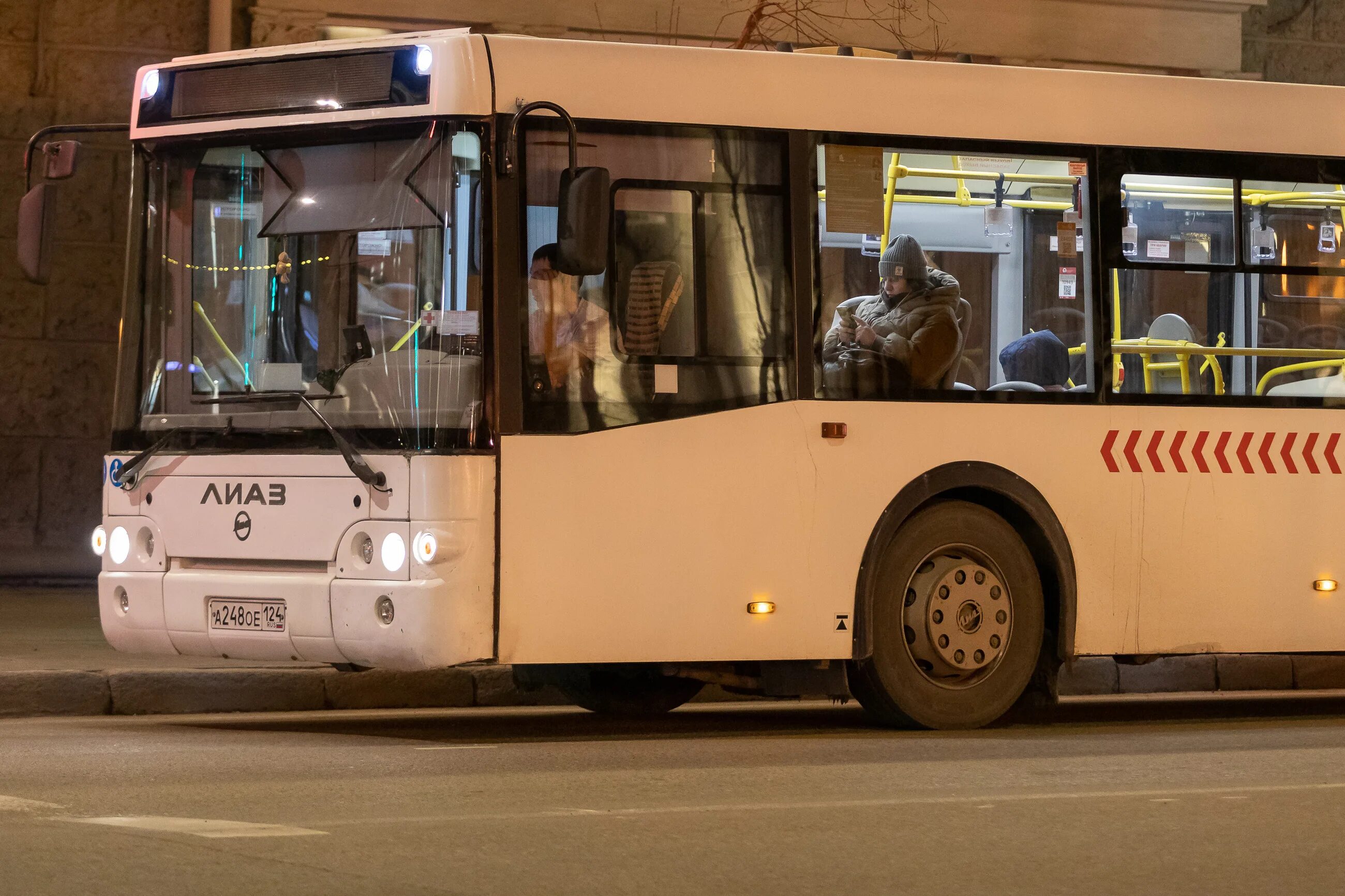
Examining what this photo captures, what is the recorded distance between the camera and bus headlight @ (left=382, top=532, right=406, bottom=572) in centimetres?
836

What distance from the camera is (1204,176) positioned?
987cm

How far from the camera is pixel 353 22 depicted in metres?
16.4

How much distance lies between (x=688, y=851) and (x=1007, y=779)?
6.72 ft

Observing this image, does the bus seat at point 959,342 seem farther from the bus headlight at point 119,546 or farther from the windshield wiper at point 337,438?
the bus headlight at point 119,546

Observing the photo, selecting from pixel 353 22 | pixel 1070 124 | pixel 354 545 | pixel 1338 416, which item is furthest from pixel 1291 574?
pixel 353 22

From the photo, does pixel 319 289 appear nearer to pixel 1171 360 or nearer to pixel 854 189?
pixel 854 189

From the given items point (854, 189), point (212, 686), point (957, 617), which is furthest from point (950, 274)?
point (212, 686)

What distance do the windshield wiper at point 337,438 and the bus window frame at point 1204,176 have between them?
3387 millimetres

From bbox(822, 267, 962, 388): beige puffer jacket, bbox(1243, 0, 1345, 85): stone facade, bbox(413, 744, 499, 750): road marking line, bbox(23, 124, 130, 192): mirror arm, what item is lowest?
bbox(413, 744, 499, 750): road marking line

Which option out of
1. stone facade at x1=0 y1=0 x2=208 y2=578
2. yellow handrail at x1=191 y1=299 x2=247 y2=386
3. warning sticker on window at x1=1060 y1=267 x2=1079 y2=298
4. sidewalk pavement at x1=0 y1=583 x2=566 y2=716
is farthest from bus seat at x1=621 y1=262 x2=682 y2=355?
stone facade at x1=0 y1=0 x2=208 y2=578

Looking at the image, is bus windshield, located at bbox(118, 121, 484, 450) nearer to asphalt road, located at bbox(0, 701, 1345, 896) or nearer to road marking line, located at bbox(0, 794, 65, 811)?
asphalt road, located at bbox(0, 701, 1345, 896)

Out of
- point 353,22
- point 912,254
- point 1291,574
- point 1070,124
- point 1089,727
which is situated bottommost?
point 1089,727

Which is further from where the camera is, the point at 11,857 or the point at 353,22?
the point at 353,22

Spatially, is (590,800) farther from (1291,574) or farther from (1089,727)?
(1291,574)
